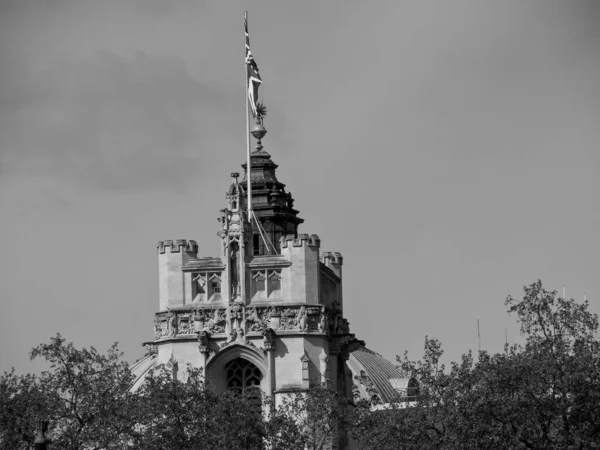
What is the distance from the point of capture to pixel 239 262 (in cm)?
14100

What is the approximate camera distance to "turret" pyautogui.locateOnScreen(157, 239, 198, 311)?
14138 cm

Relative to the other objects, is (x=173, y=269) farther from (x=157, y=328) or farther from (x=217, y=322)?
(x=217, y=322)

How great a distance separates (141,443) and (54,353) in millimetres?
8836

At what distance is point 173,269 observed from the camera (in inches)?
5586

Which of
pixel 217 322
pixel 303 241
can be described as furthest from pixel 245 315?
pixel 303 241

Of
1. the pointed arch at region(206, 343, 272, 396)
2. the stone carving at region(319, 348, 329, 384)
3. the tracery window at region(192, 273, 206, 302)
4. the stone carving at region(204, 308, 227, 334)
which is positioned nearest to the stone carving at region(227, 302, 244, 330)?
the stone carving at region(204, 308, 227, 334)

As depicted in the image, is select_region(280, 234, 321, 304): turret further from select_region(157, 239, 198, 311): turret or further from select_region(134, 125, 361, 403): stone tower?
select_region(157, 239, 198, 311): turret

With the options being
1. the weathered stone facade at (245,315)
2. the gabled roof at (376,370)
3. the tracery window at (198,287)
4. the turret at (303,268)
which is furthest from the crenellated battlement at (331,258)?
the gabled roof at (376,370)

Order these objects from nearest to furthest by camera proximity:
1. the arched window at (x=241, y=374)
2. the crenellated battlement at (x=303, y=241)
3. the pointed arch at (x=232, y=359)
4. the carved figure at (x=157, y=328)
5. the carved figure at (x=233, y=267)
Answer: the pointed arch at (x=232, y=359)
the arched window at (x=241, y=374)
the carved figure at (x=233, y=267)
the crenellated battlement at (x=303, y=241)
the carved figure at (x=157, y=328)

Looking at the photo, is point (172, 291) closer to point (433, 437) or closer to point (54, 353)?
point (54, 353)

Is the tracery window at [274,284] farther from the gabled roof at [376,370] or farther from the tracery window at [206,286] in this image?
the gabled roof at [376,370]

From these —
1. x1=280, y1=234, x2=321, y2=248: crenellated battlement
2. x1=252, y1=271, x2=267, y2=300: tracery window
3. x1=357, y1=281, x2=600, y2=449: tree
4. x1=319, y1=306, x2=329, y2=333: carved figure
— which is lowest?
x1=357, y1=281, x2=600, y2=449: tree

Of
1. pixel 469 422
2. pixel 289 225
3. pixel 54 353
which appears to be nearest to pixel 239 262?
pixel 54 353

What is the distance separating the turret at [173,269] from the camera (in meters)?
141
